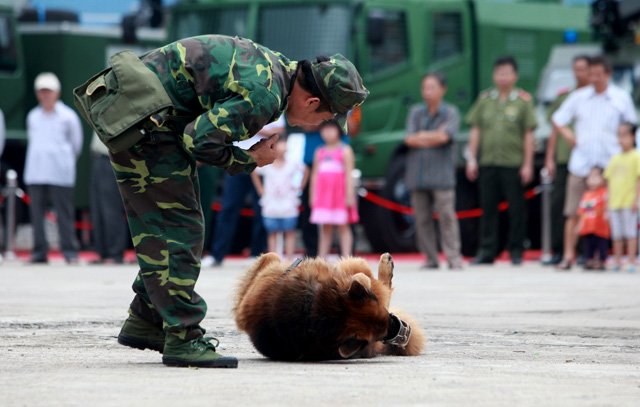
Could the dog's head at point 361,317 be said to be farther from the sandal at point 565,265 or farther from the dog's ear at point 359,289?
the sandal at point 565,265

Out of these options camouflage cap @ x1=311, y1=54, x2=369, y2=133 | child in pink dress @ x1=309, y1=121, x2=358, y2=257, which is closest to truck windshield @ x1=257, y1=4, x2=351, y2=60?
child in pink dress @ x1=309, y1=121, x2=358, y2=257

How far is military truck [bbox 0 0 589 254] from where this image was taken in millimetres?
18484

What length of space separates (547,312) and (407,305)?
990mm

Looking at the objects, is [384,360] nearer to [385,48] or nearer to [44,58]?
[385,48]

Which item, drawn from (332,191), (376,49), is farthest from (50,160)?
(376,49)

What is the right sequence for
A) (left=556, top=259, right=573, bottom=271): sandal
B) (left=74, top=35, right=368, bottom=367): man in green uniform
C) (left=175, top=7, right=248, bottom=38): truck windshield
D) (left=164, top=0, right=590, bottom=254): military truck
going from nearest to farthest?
(left=74, top=35, right=368, bottom=367): man in green uniform → (left=556, top=259, right=573, bottom=271): sandal → (left=164, top=0, right=590, bottom=254): military truck → (left=175, top=7, right=248, bottom=38): truck windshield

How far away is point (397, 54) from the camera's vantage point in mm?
19219

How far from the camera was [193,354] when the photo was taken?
5965mm

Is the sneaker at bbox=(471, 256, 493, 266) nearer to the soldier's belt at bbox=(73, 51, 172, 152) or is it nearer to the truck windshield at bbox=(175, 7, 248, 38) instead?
the truck windshield at bbox=(175, 7, 248, 38)

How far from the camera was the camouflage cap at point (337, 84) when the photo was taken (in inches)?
233

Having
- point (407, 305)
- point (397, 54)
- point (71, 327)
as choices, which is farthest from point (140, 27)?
point (71, 327)

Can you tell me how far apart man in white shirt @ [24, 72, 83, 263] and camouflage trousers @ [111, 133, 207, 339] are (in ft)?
32.8

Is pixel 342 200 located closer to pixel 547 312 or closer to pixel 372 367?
pixel 547 312

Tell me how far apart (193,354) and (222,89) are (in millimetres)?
1112
